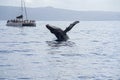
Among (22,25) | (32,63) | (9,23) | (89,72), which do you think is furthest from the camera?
(9,23)

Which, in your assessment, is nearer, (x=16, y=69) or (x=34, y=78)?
(x=34, y=78)

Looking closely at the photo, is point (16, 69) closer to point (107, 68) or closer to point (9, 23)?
point (107, 68)

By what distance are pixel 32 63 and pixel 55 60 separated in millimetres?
3468

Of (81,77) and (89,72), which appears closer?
(81,77)

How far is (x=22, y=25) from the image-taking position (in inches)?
5965

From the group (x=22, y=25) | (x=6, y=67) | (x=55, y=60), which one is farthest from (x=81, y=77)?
(x=22, y=25)

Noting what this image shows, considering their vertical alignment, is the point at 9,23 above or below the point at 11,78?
below

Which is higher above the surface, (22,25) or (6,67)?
(6,67)

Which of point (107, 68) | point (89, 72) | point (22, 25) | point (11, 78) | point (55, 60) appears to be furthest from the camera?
point (22, 25)

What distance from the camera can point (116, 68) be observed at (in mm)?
31703

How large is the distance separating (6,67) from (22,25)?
12046 cm

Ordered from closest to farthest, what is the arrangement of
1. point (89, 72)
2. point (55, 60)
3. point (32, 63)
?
1. point (89, 72)
2. point (32, 63)
3. point (55, 60)

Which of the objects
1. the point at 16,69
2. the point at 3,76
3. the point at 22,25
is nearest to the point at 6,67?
the point at 16,69

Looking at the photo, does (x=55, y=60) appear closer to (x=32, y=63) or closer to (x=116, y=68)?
(x=32, y=63)
